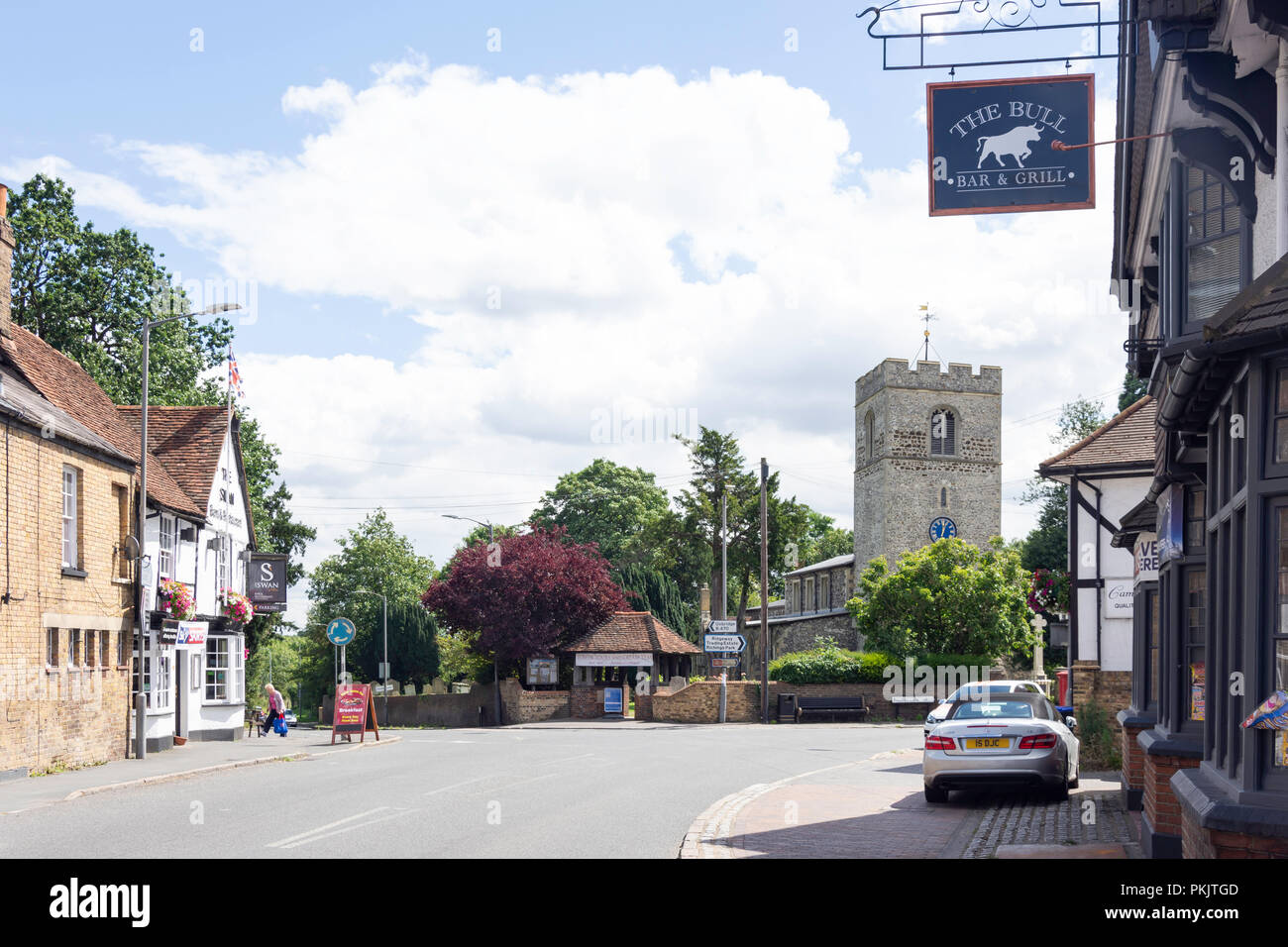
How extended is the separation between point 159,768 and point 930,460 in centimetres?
5361

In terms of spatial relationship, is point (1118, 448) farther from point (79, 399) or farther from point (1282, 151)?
point (79, 399)

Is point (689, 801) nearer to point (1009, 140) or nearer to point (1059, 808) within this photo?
point (1059, 808)

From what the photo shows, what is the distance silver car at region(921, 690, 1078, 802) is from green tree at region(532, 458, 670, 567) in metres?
63.8

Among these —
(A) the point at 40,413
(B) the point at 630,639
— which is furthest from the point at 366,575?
(A) the point at 40,413

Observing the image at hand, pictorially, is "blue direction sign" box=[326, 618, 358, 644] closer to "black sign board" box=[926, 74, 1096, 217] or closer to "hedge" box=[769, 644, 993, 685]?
"hedge" box=[769, 644, 993, 685]

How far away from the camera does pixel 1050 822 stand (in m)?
14.7

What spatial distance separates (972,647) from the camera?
49.7 metres

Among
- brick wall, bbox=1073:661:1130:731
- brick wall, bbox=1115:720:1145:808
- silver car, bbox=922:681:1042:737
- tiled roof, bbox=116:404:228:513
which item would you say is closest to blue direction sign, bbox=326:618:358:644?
tiled roof, bbox=116:404:228:513

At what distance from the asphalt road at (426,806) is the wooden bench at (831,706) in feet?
54.6

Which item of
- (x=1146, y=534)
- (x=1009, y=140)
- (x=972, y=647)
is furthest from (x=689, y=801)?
(x=972, y=647)

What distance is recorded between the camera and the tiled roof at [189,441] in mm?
34062

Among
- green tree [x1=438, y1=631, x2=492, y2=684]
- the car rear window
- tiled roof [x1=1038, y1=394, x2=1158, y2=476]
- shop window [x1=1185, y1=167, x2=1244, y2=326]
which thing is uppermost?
shop window [x1=1185, y1=167, x2=1244, y2=326]

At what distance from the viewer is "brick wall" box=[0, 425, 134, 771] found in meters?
21.6
